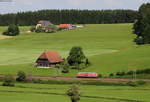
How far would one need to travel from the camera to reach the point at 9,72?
96438mm

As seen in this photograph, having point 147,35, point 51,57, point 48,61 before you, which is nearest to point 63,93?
point 48,61

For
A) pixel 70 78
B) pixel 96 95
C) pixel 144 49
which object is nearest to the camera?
pixel 96 95

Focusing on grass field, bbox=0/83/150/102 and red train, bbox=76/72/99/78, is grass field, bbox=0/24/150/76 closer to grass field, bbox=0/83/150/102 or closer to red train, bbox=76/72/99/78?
red train, bbox=76/72/99/78

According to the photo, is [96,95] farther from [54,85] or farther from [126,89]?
[54,85]

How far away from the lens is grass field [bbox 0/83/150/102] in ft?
205

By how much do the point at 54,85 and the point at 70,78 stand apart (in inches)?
275

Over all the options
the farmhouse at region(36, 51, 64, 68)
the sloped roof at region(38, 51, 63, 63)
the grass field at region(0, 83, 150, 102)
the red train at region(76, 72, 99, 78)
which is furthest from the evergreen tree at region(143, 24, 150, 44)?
the grass field at region(0, 83, 150, 102)

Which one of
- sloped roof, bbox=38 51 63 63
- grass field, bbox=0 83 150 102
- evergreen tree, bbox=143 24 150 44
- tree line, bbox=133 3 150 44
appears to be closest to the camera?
grass field, bbox=0 83 150 102

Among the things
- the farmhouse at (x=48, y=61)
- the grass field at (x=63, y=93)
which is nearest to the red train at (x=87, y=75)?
the grass field at (x=63, y=93)

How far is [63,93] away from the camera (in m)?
68.5

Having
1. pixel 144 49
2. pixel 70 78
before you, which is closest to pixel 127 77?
pixel 70 78

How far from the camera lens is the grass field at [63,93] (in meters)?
62.4

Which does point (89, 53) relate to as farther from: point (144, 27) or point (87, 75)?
point (87, 75)

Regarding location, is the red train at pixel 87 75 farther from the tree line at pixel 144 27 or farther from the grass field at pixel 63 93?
the tree line at pixel 144 27
